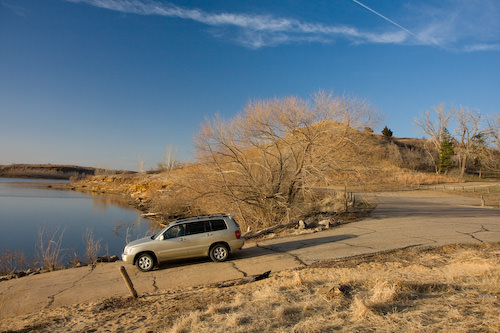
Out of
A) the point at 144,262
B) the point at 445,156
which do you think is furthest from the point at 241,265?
the point at 445,156

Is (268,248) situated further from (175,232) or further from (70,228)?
(70,228)

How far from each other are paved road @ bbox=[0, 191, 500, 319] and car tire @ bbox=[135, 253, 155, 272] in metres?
0.29

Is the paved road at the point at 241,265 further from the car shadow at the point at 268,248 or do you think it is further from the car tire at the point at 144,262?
the car tire at the point at 144,262

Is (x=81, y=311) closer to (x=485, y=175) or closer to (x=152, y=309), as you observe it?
(x=152, y=309)

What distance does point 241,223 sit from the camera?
2055cm

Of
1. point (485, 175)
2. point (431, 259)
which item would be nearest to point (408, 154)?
point (485, 175)

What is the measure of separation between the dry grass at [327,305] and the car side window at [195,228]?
2923 mm

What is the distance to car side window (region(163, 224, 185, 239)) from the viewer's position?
10.9 metres

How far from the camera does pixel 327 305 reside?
20.1ft

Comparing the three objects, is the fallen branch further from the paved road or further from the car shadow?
the car shadow

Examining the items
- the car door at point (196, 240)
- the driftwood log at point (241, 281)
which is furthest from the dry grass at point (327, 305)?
the car door at point (196, 240)

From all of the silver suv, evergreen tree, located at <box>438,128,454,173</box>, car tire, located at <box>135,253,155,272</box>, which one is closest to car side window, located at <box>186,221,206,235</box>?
the silver suv

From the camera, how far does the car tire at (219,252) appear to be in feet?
36.1

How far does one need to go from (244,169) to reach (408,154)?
63331mm
